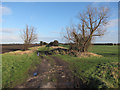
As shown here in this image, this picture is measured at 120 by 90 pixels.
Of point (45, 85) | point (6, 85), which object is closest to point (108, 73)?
point (45, 85)

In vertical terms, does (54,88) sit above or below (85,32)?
below

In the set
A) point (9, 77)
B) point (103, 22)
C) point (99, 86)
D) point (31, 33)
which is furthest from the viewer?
point (31, 33)

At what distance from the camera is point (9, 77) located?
6.91m

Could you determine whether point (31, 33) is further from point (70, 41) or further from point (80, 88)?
point (80, 88)

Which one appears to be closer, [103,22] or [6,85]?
[6,85]

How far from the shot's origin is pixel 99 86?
5.37 m

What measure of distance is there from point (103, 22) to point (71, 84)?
60.5 ft

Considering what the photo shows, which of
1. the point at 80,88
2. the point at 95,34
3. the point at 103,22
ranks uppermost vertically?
the point at 103,22

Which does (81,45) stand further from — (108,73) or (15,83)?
(15,83)

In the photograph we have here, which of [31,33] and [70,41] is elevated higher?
[31,33]

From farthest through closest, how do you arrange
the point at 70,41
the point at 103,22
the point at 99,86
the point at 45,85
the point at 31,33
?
the point at 31,33, the point at 70,41, the point at 103,22, the point at 45,85, the point at 99,86

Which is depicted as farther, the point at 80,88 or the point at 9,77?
the point at 9,77

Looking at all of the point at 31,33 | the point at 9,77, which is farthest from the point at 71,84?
the point at 31,33

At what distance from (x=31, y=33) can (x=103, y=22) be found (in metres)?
24.3
